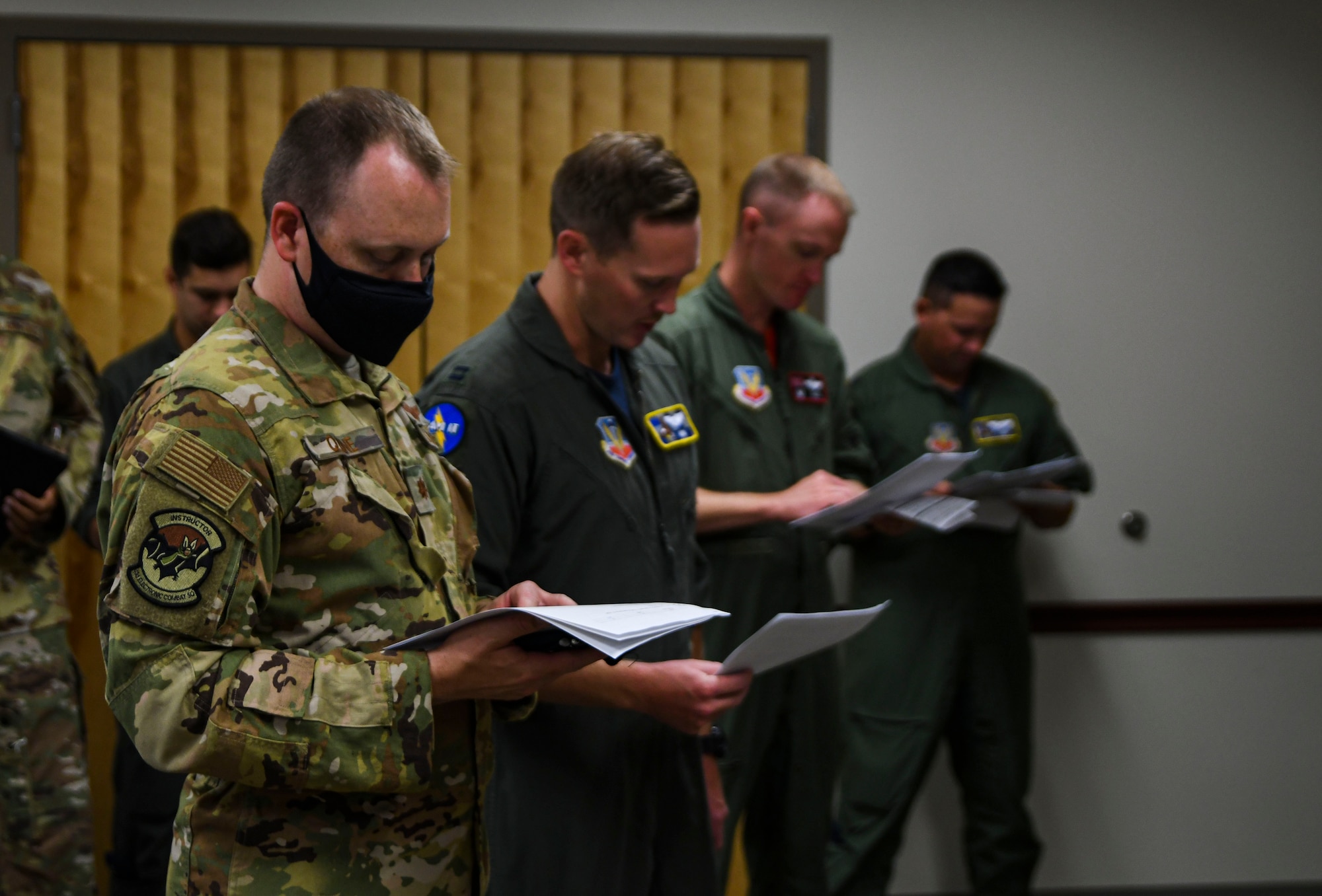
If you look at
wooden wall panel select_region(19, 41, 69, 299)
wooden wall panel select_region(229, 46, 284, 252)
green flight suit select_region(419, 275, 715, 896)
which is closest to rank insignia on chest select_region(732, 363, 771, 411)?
green flight suit select_region(419, 275, 715, 896)

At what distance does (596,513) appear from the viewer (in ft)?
5.68

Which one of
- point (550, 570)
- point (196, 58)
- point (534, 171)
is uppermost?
point (196, 58)

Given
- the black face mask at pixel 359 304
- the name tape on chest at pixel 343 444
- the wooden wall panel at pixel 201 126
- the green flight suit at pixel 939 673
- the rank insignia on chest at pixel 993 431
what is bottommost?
the green flight suit at pixel 939 673

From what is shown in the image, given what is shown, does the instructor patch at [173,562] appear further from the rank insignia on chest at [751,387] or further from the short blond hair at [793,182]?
the short blond hair at [793,182]

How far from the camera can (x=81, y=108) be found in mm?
3299

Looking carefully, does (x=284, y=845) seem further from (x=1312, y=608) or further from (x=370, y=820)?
(x=1312, y=608)

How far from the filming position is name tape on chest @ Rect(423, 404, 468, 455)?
1.66 m

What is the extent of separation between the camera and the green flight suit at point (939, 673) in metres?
3.14

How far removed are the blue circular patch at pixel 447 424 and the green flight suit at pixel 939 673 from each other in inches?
69.8

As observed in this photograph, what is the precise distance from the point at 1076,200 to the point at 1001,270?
0.31m

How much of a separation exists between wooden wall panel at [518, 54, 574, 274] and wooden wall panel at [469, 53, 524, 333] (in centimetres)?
2

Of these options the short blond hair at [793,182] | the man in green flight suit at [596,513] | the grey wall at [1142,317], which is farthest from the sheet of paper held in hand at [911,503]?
the grey wall at [1142,317]

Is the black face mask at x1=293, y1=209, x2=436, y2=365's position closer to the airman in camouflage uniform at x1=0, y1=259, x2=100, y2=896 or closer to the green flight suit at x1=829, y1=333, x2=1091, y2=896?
the airman in camouflage uniform at x1=0, y1=259, x2=100, y2=896

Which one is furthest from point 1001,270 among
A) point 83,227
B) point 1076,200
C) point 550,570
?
point 83,227
